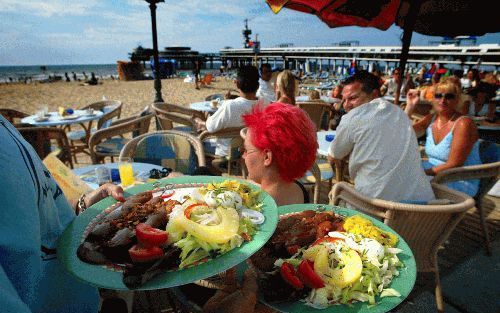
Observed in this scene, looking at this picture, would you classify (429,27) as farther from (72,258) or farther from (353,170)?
(72,258)

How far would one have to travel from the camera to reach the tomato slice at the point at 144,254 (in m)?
0.88

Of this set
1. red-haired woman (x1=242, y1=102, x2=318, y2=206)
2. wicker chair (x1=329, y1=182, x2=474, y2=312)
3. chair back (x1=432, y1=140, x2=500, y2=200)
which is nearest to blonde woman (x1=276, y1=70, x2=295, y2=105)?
chair back (x1=432, y1=140, x2=500, y2=200)

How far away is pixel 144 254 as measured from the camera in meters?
0.89

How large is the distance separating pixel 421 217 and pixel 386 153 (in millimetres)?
580

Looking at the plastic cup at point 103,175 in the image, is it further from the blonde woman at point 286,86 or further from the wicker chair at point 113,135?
the blonde woman at point 286,86

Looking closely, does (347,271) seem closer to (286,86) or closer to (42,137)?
(286,86)

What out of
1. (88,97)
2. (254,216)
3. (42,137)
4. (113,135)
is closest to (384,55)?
(88,97)

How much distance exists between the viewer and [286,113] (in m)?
1.64

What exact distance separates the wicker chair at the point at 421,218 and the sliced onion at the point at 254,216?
1.10m

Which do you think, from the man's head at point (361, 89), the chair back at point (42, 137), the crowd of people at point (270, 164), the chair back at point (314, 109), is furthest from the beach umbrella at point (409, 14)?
the chair back at point (42, 137)

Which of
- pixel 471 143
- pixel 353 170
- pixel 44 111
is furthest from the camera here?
pixel 44 111

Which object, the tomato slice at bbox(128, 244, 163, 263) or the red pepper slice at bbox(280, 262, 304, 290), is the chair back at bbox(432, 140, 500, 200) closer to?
the red pepper slice at bbox(280, 262, 304, 290)

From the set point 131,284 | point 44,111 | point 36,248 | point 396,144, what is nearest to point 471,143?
point 396,144

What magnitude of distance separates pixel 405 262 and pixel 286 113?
946 mm
